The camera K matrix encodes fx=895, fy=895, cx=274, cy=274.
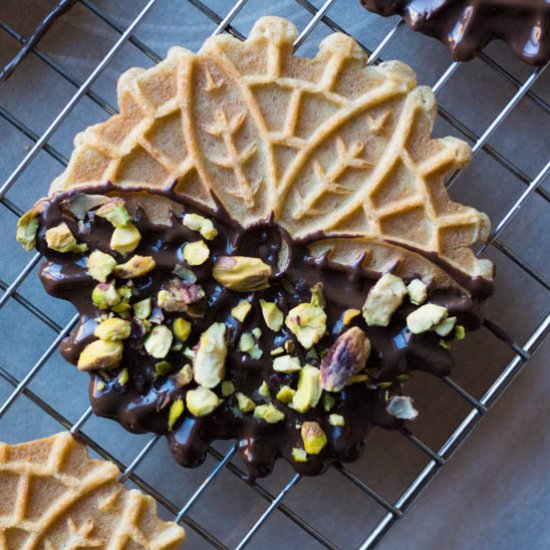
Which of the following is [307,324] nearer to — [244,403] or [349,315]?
[349,315]

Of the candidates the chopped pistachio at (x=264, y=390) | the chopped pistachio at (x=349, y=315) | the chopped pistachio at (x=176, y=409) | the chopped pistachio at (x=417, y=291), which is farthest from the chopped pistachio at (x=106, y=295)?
the chopped pistachio at (x=417, y=291)

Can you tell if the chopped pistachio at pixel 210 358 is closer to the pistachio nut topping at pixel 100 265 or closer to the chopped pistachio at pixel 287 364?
the chopped pistachio at pixel 287 364

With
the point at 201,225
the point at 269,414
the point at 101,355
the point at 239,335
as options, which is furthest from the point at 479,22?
the point at 101,355

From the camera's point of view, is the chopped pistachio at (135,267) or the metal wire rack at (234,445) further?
the metal wire rack at (234,445)

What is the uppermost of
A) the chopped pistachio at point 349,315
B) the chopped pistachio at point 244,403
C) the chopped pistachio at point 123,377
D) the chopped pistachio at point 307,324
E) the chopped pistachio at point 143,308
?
the chopped pistachio at point 349,315

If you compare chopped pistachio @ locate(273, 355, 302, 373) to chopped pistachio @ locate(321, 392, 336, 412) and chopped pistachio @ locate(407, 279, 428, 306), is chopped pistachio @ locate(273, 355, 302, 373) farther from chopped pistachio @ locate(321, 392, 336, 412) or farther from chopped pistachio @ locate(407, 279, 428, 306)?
chopped pistachio @ locate(407, 279, 428, 306)

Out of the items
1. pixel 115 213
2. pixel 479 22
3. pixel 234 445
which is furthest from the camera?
pixel 234 445

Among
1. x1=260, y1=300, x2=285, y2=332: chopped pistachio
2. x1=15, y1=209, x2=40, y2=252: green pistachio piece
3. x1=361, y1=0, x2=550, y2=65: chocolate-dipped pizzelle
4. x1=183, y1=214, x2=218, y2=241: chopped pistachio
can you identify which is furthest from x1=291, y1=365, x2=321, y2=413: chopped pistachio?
x1=361, y1=0, x2=550, y2=65: chocolate-dipped pizzelle
